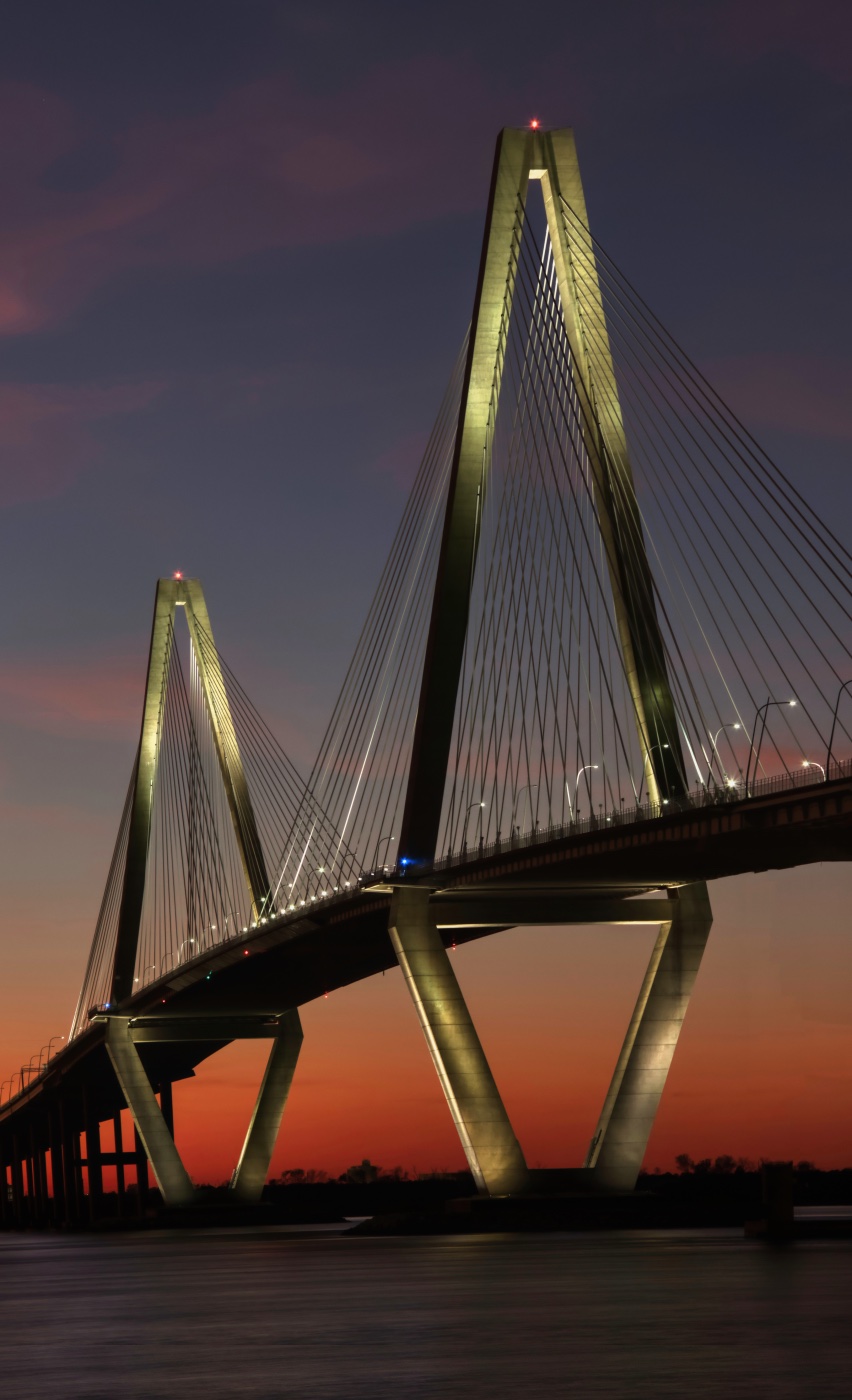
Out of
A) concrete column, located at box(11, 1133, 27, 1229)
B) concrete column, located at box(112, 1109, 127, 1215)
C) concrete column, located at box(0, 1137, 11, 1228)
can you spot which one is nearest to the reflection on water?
concrete column, located at box(112, 1109, 127, 1215)

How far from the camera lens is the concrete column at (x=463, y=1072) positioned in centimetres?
5844

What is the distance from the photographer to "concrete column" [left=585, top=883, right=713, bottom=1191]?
190ft

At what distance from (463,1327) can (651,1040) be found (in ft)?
108

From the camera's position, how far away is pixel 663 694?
52.9 meters

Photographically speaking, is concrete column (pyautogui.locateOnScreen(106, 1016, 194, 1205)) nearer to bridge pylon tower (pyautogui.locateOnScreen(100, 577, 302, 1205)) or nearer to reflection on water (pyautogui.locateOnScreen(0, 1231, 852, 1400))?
bridge pylon tower (pyautogui.locateOnScreen(100, 577, 302, 1205))

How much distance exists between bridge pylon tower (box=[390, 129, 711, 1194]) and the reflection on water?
11756 mm

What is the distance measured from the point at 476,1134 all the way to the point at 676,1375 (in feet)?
130

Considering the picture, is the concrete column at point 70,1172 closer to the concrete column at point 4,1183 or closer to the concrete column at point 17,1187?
the concrete column at point 17,1187

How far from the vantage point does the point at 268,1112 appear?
337 feet

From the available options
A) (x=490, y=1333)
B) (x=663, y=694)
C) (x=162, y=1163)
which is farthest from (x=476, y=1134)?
(x=162, y=1163)

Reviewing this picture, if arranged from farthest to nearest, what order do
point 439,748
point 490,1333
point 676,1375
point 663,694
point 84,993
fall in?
point 84,993
point 439,748
point 663,694
point 490,1333
point 676,1375

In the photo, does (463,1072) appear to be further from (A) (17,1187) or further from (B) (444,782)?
(A) (17,1187)

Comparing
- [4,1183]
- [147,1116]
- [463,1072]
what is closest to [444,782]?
[463,1072]

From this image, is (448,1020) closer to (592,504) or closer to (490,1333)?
(592,504)
